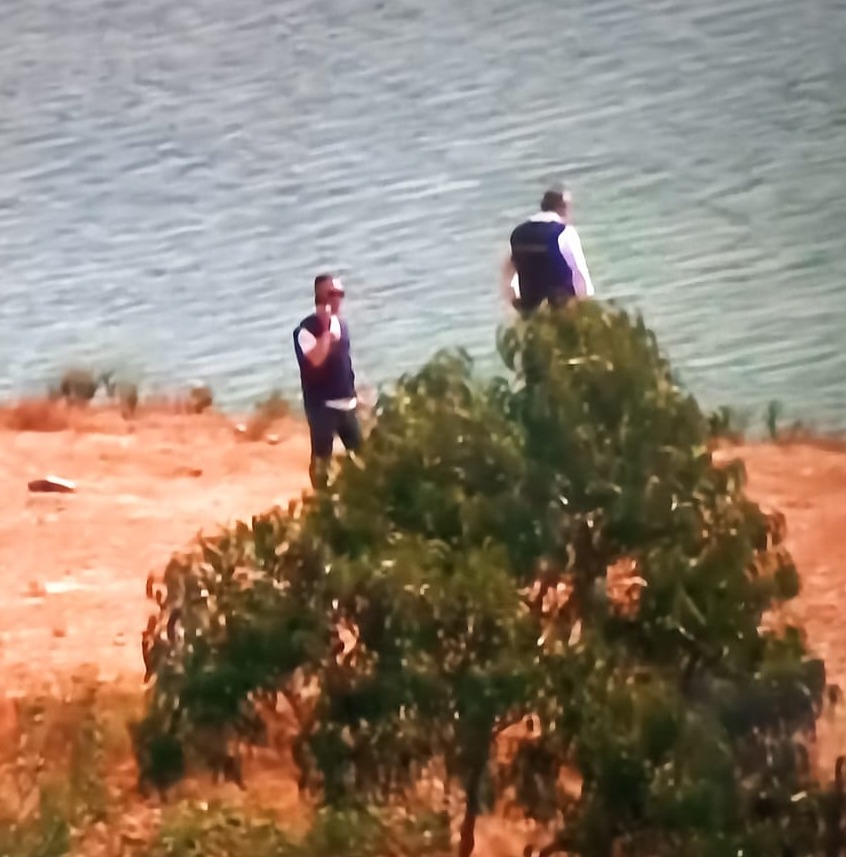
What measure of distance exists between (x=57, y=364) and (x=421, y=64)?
0.59 m

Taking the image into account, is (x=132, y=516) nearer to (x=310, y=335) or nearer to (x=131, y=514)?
(x=131, y=514)

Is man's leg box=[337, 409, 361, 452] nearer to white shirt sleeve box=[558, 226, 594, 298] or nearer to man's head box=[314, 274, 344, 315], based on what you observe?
man's head box=[314, 274, 344, 315]

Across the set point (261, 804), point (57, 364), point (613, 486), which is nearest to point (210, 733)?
point (261, 804)

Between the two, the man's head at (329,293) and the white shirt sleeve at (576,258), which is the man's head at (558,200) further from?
the man's head at (329,293)

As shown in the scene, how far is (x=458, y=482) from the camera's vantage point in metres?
1.75

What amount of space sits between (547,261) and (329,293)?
0.96 ft

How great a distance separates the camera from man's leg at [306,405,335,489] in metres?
1.85

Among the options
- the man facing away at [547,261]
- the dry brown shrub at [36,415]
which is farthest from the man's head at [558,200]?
the dry brown shrub at [36,415]

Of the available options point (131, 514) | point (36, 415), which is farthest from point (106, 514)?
point (36, 415)

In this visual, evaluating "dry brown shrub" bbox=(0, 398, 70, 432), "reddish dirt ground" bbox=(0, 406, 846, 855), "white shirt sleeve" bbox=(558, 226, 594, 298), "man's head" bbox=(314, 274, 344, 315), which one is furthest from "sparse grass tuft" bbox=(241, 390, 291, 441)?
"white shirt sleeve" bbox=(558, 226, 594, 298)

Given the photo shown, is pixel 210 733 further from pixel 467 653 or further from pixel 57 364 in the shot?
pixel 57 364

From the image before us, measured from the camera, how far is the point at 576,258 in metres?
2.06

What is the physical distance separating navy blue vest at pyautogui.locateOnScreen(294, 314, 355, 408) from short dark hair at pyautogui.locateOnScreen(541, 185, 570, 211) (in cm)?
29

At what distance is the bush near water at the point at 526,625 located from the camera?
68.0 inches
